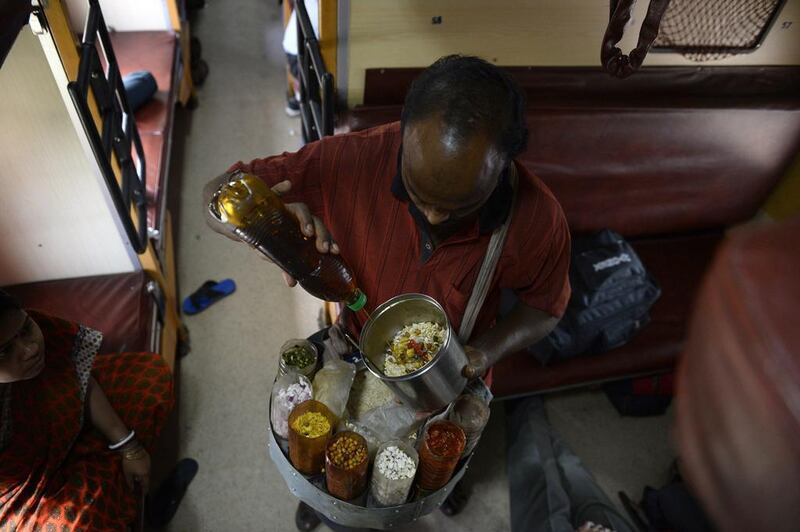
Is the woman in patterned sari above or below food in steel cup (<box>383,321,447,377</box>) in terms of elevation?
below

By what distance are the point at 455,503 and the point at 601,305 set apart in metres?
0.95

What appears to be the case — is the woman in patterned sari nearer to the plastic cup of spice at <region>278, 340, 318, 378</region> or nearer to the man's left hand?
the plastic cup of spice at <region>278, 340, 318, 378</region>

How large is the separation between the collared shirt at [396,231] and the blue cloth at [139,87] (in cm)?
190

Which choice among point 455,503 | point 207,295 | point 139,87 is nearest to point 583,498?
point 455,503

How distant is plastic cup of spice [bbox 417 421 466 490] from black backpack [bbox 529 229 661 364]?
3.11 feet

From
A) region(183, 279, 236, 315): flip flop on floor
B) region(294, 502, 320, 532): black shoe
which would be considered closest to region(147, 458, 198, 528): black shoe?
region(294, 502, 320, 532): black shoe

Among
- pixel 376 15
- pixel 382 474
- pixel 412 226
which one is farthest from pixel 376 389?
pixel 376 15

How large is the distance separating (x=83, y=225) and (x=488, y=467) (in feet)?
5.97

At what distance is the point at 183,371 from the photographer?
7.54ft

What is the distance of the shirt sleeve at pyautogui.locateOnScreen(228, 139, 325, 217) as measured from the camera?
1165 mm

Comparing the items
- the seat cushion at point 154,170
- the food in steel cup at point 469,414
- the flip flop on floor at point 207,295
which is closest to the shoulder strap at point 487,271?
the food in steel cup at point 469,414

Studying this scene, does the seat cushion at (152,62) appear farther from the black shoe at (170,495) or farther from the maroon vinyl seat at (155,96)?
the black shoe at (170,495)

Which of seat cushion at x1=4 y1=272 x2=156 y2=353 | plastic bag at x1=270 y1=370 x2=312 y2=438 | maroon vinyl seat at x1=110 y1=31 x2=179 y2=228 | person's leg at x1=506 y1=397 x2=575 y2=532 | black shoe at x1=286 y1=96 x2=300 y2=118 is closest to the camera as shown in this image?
plastic bag at x1=270 y1=370 x2=312 y2=438

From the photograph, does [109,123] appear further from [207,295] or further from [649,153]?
[649,153]
